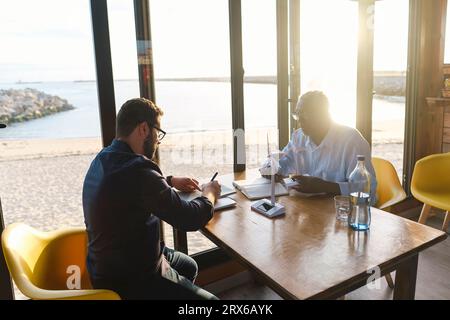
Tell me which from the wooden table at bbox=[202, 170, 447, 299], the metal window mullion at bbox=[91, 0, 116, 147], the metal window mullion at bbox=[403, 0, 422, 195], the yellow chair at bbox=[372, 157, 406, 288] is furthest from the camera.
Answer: the metal window mullion at bbox=[403, 0, 422, 195]

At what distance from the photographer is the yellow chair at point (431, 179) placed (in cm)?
271

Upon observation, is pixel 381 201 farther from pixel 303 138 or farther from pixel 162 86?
pixel 162 86

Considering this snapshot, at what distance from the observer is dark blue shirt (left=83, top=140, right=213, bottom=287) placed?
122 centimetres

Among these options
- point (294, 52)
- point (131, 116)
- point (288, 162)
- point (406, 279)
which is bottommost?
point (406, 279)

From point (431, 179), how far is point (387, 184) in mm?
897

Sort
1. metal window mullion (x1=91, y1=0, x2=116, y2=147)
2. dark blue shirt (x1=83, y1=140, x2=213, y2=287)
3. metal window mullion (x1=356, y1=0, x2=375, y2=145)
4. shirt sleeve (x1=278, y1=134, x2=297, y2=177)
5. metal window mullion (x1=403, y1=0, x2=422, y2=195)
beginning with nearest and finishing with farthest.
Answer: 1. dark blue shirt (x1=83, y1=140, x2=213, y2=287)
2. metal window mullion (x1=91, y1=0, x2=116, y2=147)
3. shirt sleeve (x1=278, y1=134, x2=297, y2=177)
4. metal window mullion (x1=356, y1=0, x2=375, y2=145)
5. metal window mullion (x1=403, y1=0, x2=422, y2=195)

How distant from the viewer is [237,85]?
239 centimetres

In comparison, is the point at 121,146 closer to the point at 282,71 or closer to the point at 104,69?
the point at 104,69

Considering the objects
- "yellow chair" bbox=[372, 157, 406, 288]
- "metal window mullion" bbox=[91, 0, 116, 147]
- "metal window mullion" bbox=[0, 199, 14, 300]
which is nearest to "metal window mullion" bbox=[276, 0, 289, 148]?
"yellow chair" bbox=[372, 157, 406, 288]

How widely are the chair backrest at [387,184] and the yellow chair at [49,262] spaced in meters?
1.60

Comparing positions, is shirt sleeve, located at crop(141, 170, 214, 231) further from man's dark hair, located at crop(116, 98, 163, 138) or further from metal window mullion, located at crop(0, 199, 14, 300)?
metal window mullion, located at crop(0, 199, 14, 300)

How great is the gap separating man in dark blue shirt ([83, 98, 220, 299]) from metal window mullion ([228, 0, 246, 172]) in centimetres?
108

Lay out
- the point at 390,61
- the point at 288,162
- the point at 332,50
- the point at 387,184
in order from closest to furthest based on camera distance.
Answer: the point at 387,184
the point at 288,162
the point at 332,50
the point at 390,61

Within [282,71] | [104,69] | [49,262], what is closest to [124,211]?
[49,262]
